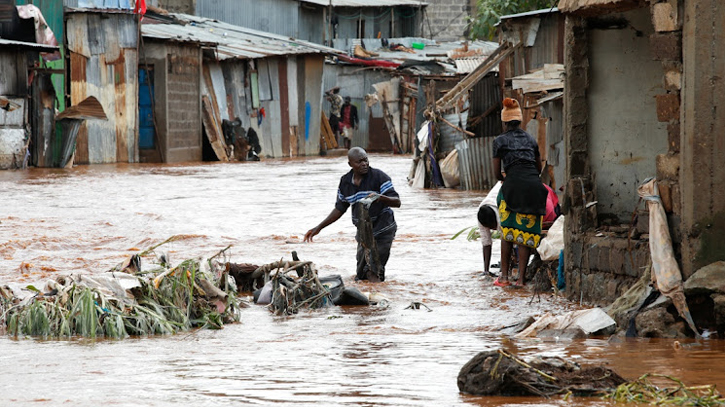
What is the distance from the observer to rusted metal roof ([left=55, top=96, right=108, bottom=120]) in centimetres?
2311

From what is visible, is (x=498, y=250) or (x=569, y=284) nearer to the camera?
(x=569, y=284)

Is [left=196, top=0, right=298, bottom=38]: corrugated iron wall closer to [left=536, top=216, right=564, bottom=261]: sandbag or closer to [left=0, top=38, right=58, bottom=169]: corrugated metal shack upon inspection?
[left=0, top=38, right=58, bottom=169]: corrugated metal shack

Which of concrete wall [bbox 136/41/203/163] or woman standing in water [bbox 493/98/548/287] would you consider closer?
woman standing in water [bbox 493/98/548/287]

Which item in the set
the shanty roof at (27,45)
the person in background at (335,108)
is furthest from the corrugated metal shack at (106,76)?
the person in background at (335,108)

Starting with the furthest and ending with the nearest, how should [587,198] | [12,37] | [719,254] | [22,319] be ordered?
[12,37] → [587,198] → [22,319] → [719,254]

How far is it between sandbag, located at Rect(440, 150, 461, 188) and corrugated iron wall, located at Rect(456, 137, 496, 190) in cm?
19

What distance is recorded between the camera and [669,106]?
22.1 ft

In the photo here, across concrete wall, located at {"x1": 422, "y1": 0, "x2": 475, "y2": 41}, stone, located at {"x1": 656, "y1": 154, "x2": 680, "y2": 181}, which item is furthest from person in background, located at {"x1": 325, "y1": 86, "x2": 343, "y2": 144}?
stone, located at {"x1": 656, "y1": 154, "x2": 680, "y2": 181}

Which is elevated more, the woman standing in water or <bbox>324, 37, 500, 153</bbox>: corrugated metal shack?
<bbox>324, 37, 500, 153</bbox>: corrugated metal shack

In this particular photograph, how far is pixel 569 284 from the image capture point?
8.27 meters

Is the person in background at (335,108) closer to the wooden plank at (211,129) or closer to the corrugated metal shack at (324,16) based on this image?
the corrugated metal shack at (324,16)

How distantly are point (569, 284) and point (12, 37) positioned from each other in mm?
17788

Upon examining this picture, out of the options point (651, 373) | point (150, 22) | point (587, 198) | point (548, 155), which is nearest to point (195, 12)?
point (150, 22)

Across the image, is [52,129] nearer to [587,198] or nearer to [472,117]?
[472,117]
